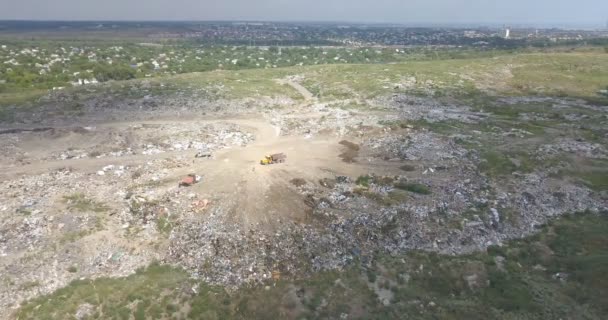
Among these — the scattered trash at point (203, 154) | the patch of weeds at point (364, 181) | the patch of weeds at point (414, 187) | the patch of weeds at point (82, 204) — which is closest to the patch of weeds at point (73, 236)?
the patch of weeds at point (82, 204)

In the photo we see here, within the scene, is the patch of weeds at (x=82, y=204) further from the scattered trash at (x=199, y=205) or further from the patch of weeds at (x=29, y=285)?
the patch of weeds at (x=29, y=285)

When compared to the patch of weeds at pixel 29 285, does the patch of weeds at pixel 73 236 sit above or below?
above

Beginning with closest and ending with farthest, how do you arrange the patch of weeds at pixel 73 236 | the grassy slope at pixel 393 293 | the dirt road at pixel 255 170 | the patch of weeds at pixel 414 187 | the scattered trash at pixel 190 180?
1. the grassy slope at pixel 393 293
2. the patch of weeds at pixel 73 236
3. the dirt road at pixel 255 170
4. the patch of weeds at pixel 414 187
5. the scattered trash at pixel 190 180

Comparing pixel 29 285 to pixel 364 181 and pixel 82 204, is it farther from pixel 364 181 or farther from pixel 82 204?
pixel 364 181

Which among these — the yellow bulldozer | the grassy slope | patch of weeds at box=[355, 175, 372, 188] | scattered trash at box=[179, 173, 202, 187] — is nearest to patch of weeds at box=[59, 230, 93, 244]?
the grassy slope

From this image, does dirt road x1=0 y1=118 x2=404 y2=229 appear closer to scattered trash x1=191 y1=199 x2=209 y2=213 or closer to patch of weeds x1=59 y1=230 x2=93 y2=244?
scattered trash x1=191 y1=199 x2=209 y2=213

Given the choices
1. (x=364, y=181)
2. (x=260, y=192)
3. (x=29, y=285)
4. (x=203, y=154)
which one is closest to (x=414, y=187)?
(x=364, y=181)
